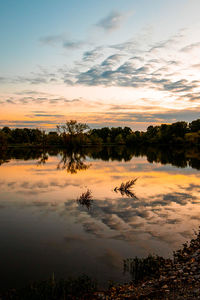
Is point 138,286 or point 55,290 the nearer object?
point 55,290

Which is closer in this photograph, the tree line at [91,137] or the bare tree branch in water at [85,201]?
the bare tree branch in water at [85,201]

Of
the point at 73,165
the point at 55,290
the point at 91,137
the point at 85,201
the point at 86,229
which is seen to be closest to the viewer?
the point at 55,290

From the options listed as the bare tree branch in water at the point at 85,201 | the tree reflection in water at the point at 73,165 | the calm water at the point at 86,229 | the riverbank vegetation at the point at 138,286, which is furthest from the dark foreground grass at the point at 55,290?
the tree reflection in water at the point at 73,165

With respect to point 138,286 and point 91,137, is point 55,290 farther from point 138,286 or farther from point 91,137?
point 91,137

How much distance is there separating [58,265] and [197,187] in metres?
21.8

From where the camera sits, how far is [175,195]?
2453 centimetres

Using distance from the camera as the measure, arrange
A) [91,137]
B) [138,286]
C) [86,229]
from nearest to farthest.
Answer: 1. [138,286]
2. [86,229]
3. [91,137]

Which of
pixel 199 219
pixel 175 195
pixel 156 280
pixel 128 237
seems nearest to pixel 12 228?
pixel 128 237

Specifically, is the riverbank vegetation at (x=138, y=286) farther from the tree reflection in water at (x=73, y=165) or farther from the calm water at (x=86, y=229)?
the tree reflection in water at (x=73, y=165)

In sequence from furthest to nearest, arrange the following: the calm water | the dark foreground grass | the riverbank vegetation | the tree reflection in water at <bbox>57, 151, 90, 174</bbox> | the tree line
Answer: the tree line < the tree reflection in water at <bbox>57, 151, 90, 174</bbox> < the calm water < the dark foreground grass < the riverbank vegetation

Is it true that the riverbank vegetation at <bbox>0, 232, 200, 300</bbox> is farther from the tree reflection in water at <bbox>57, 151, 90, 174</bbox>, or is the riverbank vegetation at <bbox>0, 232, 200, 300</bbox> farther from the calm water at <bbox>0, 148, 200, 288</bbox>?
the tree reflection in water at <bbox>57, 151, 90, 174</bbox>

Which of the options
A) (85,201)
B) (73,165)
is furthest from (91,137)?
(85,201)

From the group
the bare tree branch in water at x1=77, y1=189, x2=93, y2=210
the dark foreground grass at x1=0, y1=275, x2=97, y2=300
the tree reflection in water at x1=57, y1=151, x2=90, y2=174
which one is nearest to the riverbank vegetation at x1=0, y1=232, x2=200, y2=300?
the dark foreground grass at x1=0, y1=275, x2=97, y2=300

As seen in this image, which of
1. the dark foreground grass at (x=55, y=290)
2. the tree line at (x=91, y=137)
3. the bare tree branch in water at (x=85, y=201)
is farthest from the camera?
the tree line at (x=91, y=137)
